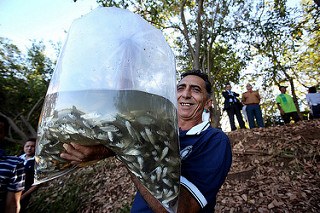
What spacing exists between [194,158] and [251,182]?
321 centimetres

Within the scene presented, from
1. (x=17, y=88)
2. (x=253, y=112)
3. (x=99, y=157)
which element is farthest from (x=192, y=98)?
(x=17, y=88)

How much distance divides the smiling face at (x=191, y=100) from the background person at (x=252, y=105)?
230 inches

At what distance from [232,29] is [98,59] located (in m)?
9.19

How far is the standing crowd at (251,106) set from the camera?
6.87m

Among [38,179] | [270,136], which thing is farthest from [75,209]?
[270,136]

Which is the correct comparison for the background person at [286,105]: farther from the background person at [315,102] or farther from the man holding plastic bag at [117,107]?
the man holding plastic bag at [117,107]

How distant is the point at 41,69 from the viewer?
1195 centimetres

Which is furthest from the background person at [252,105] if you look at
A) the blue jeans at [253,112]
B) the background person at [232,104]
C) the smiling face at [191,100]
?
the smiling face at [191,100]

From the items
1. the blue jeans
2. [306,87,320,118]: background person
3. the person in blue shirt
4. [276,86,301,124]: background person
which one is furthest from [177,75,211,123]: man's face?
[306,87,320,118]: background person

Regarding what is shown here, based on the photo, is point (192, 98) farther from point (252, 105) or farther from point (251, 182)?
point (252, 105)

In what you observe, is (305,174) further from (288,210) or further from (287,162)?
(288,210)

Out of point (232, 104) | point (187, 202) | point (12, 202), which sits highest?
Result: point (232, 104)

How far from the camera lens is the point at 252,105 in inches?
273

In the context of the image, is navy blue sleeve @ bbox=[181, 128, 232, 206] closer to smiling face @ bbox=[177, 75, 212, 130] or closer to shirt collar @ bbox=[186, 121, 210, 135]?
shirt collar @ bbox=[186, 121, 210, 135]
